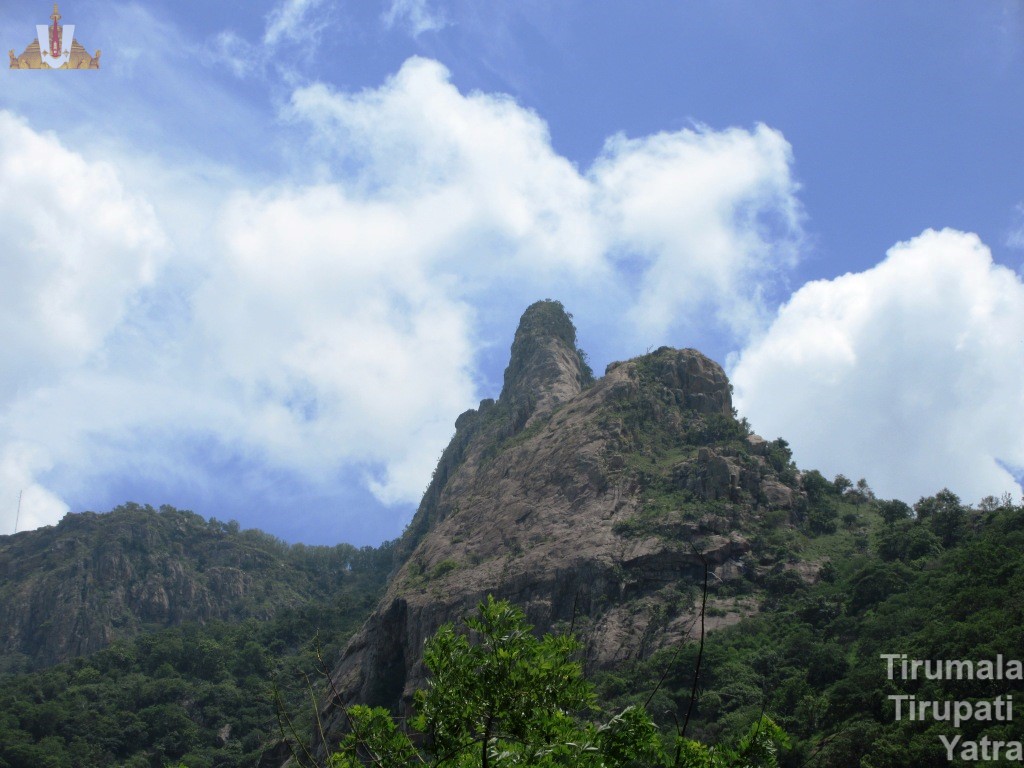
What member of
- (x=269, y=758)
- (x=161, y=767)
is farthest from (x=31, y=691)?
(x=269, y=758)

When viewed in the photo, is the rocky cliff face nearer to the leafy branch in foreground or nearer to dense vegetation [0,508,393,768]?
dense vegetation [0,508,393,768]

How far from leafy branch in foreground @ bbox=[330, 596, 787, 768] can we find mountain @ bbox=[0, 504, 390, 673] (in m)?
115

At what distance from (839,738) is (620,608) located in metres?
28.0

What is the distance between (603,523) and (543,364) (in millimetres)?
44888

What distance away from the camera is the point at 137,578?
12875 centimetres

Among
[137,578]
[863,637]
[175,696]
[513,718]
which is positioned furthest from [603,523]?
[137,578]

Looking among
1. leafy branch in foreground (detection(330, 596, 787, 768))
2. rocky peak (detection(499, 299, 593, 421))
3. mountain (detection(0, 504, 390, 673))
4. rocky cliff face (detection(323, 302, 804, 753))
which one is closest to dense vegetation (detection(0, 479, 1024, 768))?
leafy branch in foreground (detection(330, 596, 787, 768))

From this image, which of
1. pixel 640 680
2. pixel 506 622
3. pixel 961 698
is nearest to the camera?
pixel 506 622

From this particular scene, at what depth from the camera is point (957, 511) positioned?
6912 centimetres

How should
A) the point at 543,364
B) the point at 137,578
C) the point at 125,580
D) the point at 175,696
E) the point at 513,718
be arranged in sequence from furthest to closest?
the point at 137,578, the point at 125,580, the point at 543,364, the point at 175,696, the point at 513,718

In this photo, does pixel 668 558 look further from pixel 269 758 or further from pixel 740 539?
pixel 269 758

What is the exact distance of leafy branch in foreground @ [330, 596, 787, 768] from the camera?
12.5 metres

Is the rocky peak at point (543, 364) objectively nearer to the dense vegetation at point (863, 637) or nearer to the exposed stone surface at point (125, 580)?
the dense vegetation at point (863, 637)

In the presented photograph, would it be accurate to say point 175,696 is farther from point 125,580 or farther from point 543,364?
point 543,364
